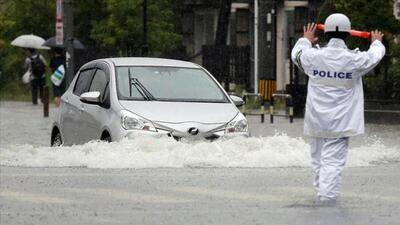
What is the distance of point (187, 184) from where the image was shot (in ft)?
42.0

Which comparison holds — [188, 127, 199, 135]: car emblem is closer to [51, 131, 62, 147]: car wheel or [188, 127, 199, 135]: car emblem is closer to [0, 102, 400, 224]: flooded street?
[0, 102, 400, 224]: flooded street

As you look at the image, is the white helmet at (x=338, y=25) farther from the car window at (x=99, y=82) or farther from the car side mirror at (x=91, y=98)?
the car window at (x=99, y=82)

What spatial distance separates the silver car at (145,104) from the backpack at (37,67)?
19863 mm

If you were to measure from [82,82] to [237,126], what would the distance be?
10.1 ft

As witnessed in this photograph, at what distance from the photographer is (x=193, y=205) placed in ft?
36.2

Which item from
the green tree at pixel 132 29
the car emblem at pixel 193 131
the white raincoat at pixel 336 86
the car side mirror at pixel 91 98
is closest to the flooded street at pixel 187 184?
the car emblem at pixel 193 131

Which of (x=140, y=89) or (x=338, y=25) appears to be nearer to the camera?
(x=338, y=25)

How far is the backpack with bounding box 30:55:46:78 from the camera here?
123ft

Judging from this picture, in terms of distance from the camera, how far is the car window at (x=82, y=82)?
17161mm

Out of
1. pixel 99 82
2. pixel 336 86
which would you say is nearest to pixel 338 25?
pixel 336 86

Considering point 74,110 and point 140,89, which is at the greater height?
point 140,89

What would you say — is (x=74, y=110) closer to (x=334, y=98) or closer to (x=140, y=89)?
(x=140, y=89)

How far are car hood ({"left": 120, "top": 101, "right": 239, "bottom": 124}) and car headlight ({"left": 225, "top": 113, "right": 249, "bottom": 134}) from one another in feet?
0.19

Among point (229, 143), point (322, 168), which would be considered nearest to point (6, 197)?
point (322, 168)
